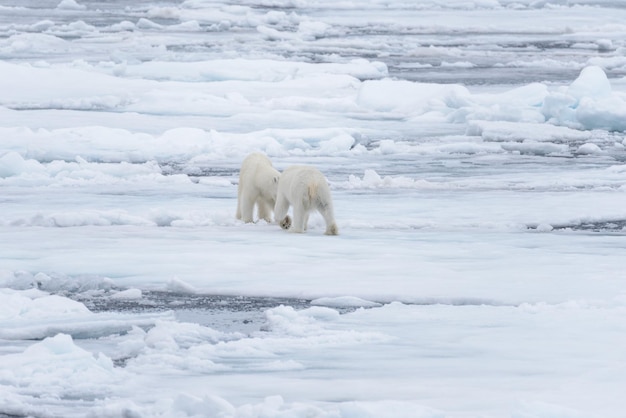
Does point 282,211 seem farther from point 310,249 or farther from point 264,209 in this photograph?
point 310,249

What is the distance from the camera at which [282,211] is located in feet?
23.5

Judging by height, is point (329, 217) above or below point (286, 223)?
above

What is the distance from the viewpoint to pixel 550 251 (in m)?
6.48

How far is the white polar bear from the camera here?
7375mm

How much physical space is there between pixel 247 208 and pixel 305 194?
0.83 m

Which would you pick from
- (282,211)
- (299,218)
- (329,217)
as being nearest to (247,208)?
(282,211)

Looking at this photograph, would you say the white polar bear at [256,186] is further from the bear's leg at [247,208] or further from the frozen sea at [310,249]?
the frozen sea at [310,249]

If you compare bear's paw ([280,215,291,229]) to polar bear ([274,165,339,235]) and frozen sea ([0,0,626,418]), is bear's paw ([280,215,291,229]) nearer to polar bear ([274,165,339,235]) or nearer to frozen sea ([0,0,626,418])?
polar bear ([274,165,339,235])

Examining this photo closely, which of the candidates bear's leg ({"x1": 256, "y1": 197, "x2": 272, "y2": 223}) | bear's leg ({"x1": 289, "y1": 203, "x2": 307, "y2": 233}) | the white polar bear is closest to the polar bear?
bear's leg ({"x1": 289, "y1": 203, "x2": 307, "y2": 233})

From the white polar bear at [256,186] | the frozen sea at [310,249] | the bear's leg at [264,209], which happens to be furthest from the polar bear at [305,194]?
the bear's leg at [264,209]

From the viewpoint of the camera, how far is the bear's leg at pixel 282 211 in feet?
23.3

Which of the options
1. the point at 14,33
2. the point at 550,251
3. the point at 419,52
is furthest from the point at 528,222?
the point at 14,33

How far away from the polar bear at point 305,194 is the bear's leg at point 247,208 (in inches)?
16.5

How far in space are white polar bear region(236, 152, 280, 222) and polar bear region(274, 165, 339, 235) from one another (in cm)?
32
